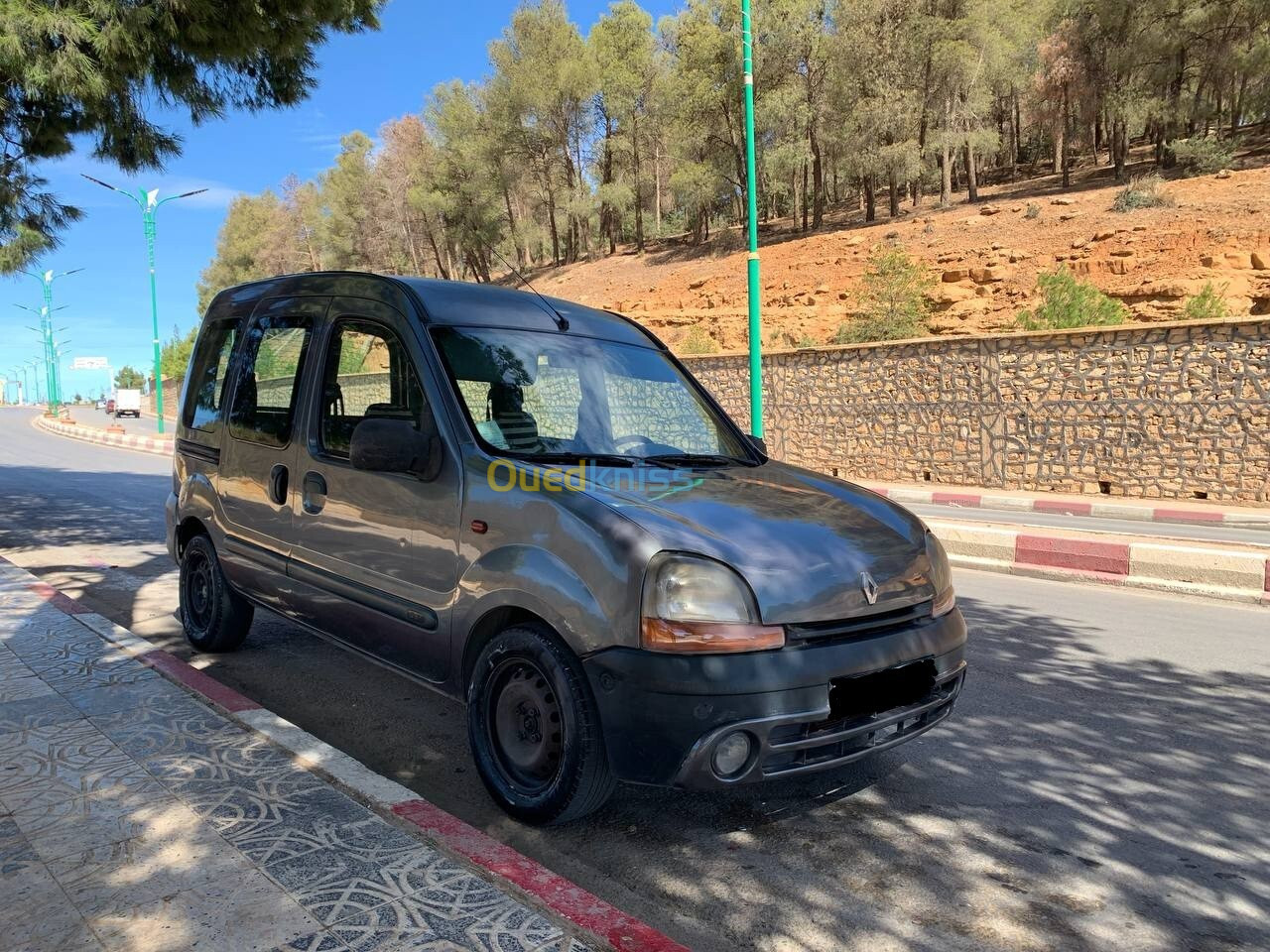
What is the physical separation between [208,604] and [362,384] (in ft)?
6.48

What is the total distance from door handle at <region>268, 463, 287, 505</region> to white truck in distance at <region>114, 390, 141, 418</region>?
225 ft

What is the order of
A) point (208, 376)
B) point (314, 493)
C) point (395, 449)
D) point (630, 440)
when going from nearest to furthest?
point (395, 449) < point (630, 440) < point (314, 493) < point (208, 376)

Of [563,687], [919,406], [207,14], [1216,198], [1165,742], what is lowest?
[1165,742]

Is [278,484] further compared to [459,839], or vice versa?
[278,484]

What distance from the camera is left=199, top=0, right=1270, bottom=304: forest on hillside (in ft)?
104

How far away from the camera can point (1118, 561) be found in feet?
24.1

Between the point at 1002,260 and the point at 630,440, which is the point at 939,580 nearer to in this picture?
the point at 630,440

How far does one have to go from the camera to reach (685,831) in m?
2.95

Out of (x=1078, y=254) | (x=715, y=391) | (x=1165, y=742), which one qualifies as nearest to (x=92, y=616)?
(x=1165, y=742)

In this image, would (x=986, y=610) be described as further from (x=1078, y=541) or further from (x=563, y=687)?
(x=563, y=687)

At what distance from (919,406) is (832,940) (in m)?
15.2

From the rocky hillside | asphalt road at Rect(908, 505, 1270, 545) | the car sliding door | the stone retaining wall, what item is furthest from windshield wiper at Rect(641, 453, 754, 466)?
the rocky hillside

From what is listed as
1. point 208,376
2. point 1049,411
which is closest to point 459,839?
point 208,376

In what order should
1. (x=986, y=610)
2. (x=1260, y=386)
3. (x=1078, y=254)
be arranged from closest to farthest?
1. (x=986, y=610)
2. (x=1260, y=386)
3. (x=1078, y=254)
